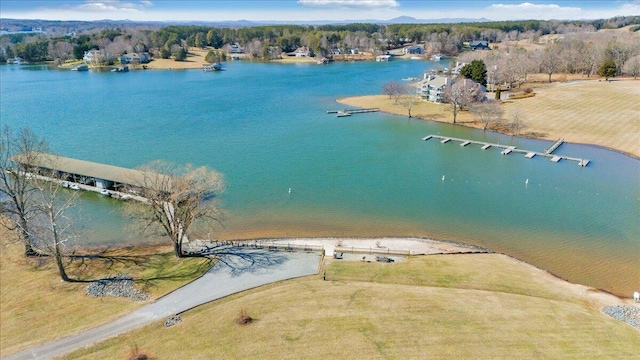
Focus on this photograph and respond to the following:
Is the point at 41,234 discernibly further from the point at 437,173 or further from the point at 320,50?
the point at 320,50

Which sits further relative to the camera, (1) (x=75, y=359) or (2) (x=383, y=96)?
(2) (x=383, y=96)

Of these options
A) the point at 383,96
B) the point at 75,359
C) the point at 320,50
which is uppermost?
the point at 320,50

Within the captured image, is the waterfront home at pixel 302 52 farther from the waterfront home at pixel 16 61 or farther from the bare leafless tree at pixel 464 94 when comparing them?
the waterfront home at pixel 16 61

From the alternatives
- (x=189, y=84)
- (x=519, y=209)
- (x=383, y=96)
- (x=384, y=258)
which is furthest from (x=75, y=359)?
(x=189, y=84)

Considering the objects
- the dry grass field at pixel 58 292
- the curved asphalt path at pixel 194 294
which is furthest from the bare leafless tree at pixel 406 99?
the dry grass field at pixel 58 292

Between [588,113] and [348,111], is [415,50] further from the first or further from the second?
[588,113]

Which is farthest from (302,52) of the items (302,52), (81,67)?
(81,67)
